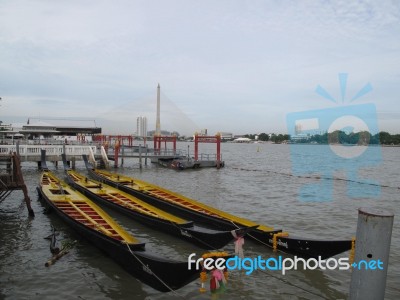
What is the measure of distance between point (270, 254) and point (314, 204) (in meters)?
10.2

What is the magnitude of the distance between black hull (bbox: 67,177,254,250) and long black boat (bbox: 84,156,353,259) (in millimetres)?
627

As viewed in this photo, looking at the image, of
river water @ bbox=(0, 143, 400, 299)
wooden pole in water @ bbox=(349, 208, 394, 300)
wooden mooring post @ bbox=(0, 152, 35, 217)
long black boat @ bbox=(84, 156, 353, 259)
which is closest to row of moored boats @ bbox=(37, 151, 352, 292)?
long black boat @ bbox=(84, 156, 353, 259)

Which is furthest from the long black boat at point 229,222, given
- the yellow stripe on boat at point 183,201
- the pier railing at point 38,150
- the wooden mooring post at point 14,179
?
the pier railing at point 38,150

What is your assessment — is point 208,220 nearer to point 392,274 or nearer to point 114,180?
point 392,274

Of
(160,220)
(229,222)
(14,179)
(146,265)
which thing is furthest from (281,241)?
(14,179)

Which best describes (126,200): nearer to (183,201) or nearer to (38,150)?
(183,201)

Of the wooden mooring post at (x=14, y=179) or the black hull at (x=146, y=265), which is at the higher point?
the wooden mooring post at (x=14, y=179)

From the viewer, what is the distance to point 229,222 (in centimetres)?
1150

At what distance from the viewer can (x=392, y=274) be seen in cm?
959

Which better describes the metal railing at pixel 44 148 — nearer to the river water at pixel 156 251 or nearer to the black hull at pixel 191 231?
the river water at pixel 156 251

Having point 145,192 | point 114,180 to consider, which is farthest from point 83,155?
point 145,192

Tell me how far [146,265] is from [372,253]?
4.89 m

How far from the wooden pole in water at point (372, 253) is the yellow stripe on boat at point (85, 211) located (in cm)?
566

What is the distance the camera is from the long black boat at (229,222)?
881 cm
